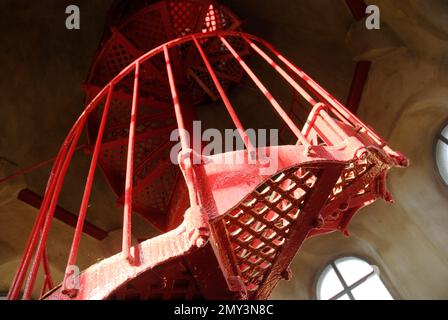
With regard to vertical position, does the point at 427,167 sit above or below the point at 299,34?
below

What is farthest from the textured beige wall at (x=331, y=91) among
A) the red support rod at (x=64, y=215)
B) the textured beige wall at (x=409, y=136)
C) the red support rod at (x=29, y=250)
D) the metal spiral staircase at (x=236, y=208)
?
the red support rod at (x=29, y=250)

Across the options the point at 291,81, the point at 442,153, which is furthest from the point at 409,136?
the point at 291,81

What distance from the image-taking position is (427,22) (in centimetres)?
553

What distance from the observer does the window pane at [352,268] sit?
7285 millimetres

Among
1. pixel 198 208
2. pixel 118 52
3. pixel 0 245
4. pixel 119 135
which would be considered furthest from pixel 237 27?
pixel 0 245

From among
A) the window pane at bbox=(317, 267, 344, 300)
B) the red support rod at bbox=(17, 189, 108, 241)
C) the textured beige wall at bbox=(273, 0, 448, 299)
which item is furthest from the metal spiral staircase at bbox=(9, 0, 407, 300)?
the window pane at bbox=(317, 267, 344, 300)

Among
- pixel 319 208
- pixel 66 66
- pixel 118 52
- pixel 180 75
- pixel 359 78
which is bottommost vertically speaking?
pixel 319 208

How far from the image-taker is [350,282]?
7418 mm

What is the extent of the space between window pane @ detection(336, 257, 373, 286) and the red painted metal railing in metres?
3.73

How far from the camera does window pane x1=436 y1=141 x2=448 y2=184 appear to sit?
6363 mm

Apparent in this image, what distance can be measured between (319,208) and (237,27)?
13.4 feet

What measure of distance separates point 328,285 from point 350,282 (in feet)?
1.42

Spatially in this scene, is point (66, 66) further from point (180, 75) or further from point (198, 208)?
point (198, 208)

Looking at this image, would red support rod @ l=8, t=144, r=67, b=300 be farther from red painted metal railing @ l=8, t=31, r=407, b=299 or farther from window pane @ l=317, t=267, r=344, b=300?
window pane @ l=317, t=267, r=344, b=300
